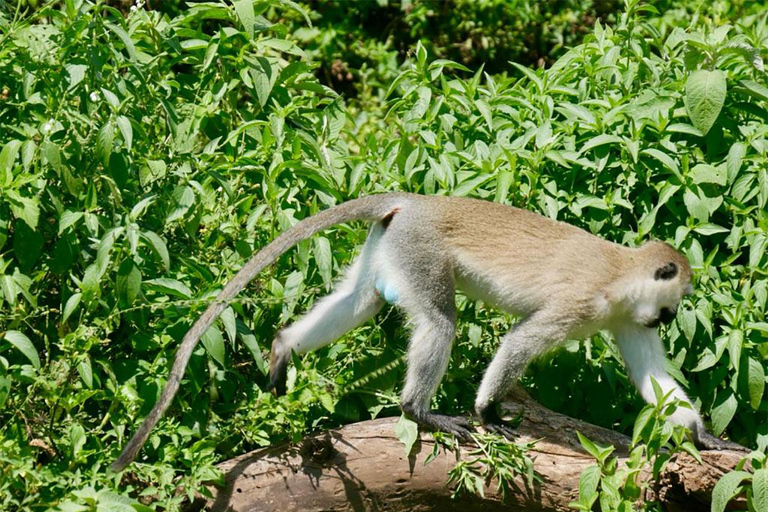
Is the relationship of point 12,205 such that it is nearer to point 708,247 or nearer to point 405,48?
point 708,247

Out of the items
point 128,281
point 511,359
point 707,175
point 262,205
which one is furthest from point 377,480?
point 707,175

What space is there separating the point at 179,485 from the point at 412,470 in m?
1.09

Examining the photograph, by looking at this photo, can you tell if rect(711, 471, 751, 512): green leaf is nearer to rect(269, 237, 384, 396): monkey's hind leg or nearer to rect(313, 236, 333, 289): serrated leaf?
rect(269, 237, 384, 396): monkey's hind leg

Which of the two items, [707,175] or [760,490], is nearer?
[760,490]

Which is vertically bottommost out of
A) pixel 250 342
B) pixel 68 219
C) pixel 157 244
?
pixel 250 342

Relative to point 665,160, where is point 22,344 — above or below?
below

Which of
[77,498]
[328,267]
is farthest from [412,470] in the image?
[77,498]

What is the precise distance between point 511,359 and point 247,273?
135 cm

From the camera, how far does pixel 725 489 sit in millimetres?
4328

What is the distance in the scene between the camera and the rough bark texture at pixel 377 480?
192 inches

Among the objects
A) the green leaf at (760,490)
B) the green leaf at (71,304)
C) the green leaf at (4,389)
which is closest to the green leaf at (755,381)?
the green leaf at (760,490)

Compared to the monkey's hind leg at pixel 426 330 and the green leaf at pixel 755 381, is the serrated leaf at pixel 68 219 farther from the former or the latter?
the green leaf at pixel 755 381

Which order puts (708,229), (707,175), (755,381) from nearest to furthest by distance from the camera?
1. (755,381)
2. (708,229)
3. (707,175)

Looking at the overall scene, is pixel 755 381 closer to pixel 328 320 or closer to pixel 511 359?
pixel 511 359
